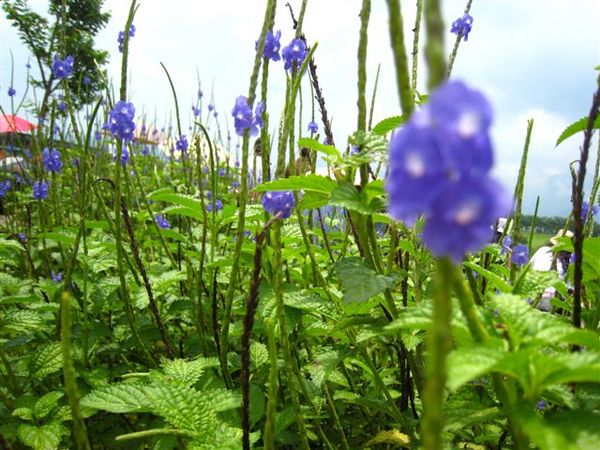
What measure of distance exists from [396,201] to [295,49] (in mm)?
1219

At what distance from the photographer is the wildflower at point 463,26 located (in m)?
2.23

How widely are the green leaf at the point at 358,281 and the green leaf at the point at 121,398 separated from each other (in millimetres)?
465

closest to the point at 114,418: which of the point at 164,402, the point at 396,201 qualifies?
the point at 164,402

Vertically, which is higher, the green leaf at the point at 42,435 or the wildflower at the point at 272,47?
the wildflower at the point at 272,47

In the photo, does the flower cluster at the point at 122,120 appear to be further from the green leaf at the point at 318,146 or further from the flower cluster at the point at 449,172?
the flower cluster at the point at 449,172

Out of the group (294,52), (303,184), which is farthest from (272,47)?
(303,184)

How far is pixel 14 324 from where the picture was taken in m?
1.54

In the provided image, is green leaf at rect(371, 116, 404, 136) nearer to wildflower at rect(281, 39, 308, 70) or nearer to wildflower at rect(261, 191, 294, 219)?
wildflower at rect(261, 191, 294, 219)

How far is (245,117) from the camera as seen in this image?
1265mm

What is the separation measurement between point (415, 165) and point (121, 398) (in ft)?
3.11

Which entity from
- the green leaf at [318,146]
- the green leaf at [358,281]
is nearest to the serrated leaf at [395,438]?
the green leaf at [358,281]

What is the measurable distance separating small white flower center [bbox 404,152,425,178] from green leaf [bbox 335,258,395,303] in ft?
1.64

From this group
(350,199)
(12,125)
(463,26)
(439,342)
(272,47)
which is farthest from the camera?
(12,125)

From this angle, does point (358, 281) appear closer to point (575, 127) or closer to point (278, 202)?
point (278, 202)
